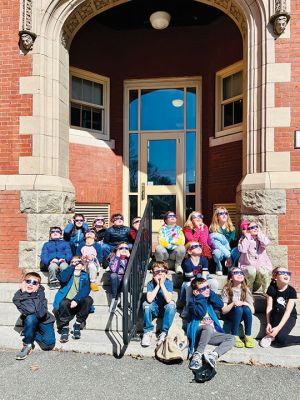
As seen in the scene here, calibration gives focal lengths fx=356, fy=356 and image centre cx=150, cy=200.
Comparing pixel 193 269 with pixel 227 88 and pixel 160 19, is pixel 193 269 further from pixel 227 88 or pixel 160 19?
pixel 160 19

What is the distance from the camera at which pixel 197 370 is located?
11.8ft

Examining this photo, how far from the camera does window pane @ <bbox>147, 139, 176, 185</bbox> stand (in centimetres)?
817

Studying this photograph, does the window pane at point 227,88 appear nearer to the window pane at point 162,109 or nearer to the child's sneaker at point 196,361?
the window pane at point 162,109

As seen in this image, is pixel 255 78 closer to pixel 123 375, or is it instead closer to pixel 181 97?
pixel 181 97

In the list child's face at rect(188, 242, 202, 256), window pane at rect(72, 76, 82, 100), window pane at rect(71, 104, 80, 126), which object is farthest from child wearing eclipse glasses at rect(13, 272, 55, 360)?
window pane at rect(72, 76, 82, 100)

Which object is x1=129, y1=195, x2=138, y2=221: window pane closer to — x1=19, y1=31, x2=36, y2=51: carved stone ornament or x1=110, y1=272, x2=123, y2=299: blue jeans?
x1=110, y1=272, x2=123, y2=299: blue jeans

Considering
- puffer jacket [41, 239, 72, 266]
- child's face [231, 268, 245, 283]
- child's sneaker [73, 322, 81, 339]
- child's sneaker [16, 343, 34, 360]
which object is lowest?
child's sneaker [16, 343, 34, 360]

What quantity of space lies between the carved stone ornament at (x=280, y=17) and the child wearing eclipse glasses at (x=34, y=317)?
511 centimetres

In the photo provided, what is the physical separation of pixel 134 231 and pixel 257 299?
7.00 feet

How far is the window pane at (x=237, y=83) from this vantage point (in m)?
7.35

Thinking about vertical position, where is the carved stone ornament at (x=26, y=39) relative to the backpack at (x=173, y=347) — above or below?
above

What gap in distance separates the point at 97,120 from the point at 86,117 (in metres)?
0.28

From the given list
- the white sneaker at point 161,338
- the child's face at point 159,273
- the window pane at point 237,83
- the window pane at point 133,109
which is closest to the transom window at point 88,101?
the window pane at point 133,109

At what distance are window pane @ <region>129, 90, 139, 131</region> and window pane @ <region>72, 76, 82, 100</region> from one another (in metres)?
1.19
